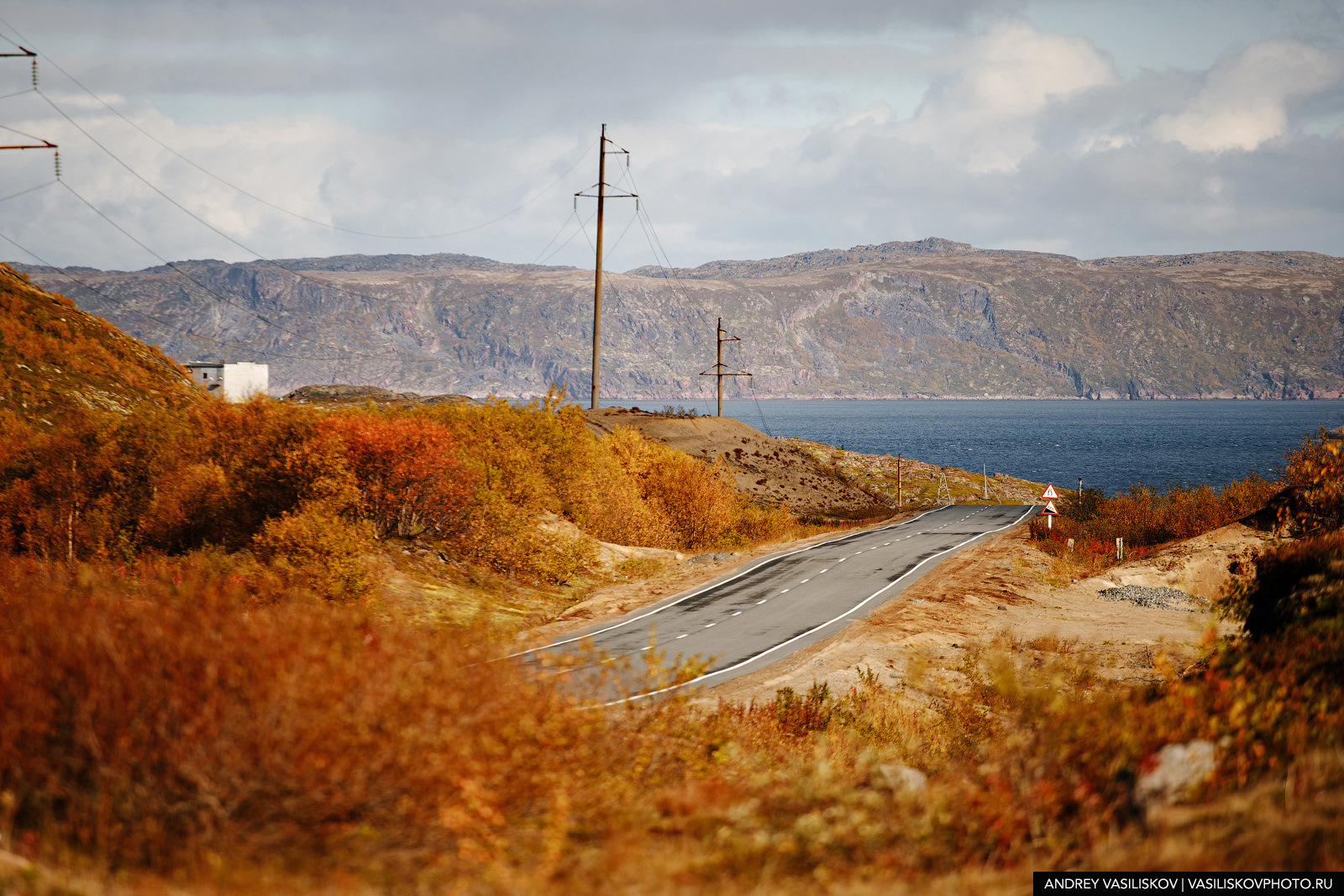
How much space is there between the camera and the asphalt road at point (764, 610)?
17.6 m

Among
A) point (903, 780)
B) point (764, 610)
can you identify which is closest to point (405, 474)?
point (764, 610)


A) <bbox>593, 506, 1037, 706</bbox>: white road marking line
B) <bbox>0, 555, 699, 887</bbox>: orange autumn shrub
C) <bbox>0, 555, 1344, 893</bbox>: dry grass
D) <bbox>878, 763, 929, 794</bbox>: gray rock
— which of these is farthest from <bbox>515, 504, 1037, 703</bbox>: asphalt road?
<bbox>878, 763, 929, 794</bbox>: gray rock

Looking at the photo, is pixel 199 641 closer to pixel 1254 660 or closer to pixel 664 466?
pixel 1254 660

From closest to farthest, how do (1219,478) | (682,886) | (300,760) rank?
(682,886), (300,760), (1219,478)

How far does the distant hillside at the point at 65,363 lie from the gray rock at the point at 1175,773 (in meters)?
27.3

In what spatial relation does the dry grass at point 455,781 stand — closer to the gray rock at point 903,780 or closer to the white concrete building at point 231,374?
the gray rock at point 903,780

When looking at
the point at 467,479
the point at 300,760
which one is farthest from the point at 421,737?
the point at 467,479

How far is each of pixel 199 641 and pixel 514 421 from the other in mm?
23538

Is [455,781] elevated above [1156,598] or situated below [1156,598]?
above

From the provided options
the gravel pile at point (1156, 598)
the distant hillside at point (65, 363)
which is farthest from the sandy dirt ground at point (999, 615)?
the distant hillside at point (65, 363)

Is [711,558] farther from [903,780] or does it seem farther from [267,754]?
[267,754]

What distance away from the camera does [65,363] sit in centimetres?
2997

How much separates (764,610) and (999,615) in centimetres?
632

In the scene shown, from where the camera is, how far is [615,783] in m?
7.39
